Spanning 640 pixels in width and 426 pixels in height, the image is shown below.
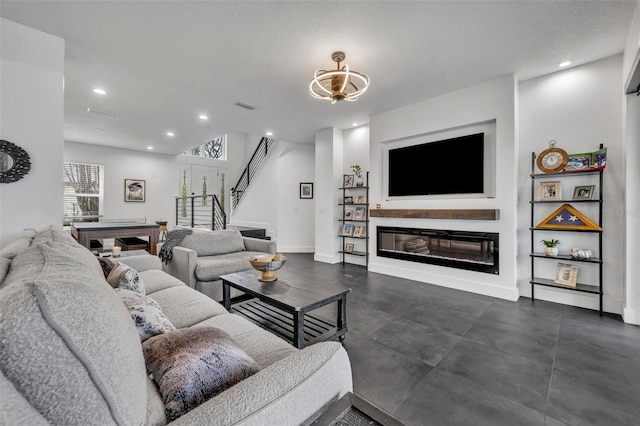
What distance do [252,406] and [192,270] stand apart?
8.80 feet

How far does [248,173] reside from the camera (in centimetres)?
937

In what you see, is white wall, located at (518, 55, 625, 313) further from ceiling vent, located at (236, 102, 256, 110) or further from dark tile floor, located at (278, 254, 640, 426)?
ceiling vent, located at (236, 102, 256, 110)

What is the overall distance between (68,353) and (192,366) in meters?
0.45

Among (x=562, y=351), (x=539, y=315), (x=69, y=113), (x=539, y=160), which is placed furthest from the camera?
(x=69, y=113)

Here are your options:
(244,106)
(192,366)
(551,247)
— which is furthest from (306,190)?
(192,366)

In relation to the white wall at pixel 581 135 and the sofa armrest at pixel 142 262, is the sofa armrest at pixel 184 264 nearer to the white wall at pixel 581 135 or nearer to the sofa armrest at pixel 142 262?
the sofa armrest at pixel 142 262

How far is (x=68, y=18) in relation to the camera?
2359 mm

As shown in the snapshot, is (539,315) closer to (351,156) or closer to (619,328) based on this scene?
(619,328)

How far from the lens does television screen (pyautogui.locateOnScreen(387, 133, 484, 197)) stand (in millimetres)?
3695

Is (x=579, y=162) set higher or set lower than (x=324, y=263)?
higher

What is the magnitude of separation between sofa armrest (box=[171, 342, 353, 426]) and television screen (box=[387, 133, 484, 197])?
3.62 metres

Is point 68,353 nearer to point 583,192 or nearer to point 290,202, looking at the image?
point 583,192

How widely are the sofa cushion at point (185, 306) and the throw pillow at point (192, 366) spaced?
1.92 feet

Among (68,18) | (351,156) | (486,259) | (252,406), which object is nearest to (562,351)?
(486,259)
